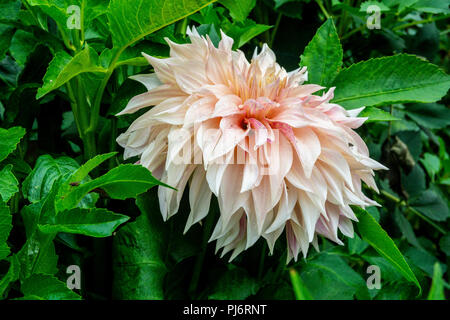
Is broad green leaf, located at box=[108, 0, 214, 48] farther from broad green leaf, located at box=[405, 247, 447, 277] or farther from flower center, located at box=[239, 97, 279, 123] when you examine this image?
broad green leaf, located at box=[405, 247, 447, 277]

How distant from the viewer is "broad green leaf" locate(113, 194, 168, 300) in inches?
17.0

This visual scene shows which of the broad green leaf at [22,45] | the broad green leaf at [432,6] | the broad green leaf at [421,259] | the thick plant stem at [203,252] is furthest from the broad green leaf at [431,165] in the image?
the broad green leaf at [22,45]

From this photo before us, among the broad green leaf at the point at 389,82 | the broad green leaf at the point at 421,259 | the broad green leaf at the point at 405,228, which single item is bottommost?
the broad green leaf at the point at 421,259

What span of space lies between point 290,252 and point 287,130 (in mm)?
99

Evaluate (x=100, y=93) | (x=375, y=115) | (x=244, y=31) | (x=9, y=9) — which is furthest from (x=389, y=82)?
(x=9, y=9)

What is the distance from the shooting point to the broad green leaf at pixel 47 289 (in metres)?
0.35

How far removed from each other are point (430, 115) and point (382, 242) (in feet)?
1.35

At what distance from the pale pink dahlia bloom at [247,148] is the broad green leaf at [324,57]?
7cm

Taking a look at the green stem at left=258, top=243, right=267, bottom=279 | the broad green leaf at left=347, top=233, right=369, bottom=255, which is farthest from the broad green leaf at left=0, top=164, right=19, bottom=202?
the broad green leaf at left=347, top=233, right=369, bottom=255

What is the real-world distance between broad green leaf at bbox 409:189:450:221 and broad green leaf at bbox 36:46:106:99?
553 mm

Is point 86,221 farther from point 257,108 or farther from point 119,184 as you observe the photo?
point 257,108

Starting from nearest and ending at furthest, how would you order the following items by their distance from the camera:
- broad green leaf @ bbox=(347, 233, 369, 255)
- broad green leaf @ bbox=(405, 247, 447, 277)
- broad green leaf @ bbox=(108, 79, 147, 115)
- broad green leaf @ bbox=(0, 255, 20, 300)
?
broad green leaf @ bbox=(0, 255, 20, 300) → broad green leaf @ bbox=(108, 79, 147, 115) → broad green leaf @ bbox=(347, 233, 369, 255) → broad green leaf @ bbox=(405, 247, 447, 277)

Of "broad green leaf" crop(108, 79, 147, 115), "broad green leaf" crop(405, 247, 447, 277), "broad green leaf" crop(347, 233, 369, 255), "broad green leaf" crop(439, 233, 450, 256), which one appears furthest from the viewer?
"broad green leaf" crop(439, 233, 450, 256)

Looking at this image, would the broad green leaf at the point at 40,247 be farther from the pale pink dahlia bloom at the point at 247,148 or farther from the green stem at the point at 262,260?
the green stem at the point at 262,260
